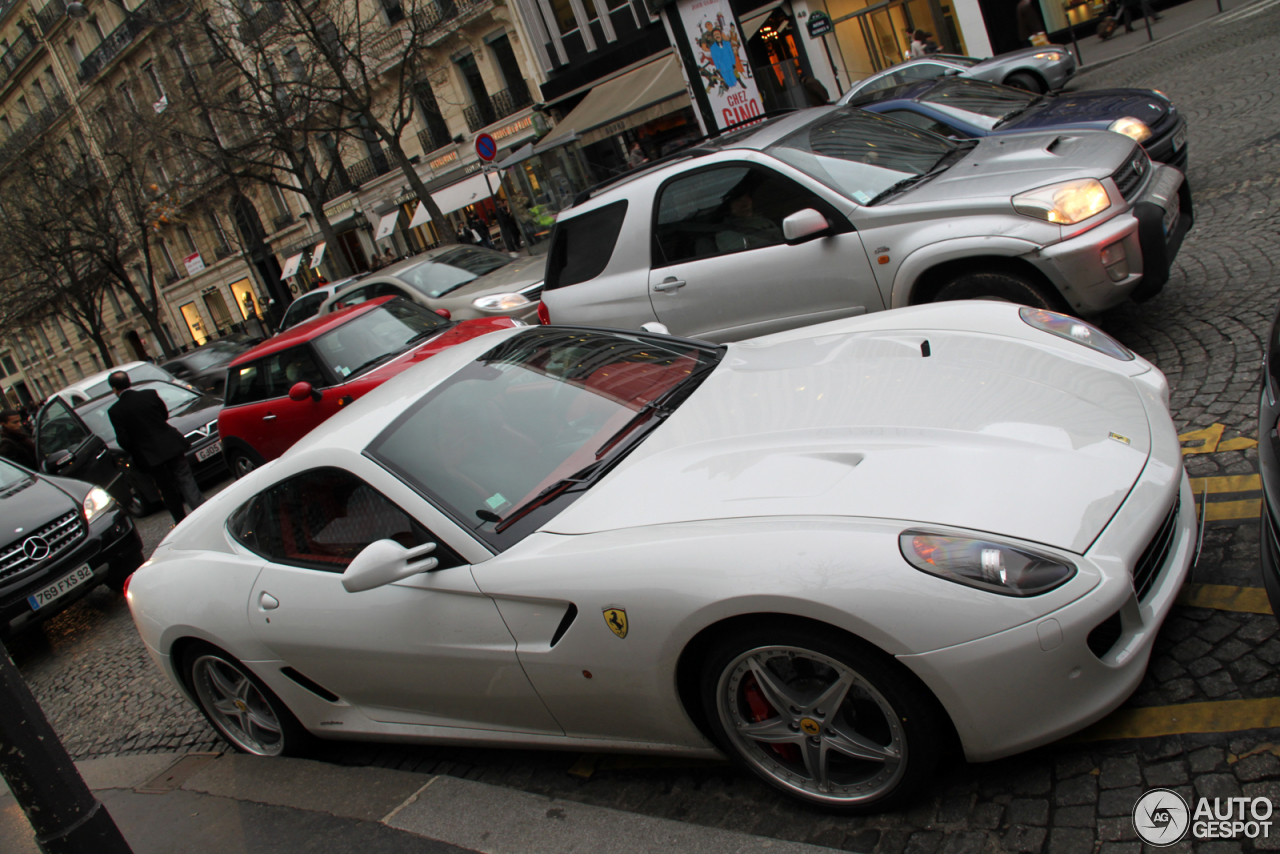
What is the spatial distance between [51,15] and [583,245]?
162 ft

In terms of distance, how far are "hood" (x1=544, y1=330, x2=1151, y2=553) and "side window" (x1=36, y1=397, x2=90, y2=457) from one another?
10659 mm

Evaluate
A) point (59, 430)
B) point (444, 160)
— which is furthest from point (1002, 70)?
point (444, 160)

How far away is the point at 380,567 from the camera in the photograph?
275cm

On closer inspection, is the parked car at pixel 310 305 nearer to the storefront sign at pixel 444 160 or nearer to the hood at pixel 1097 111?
the hood at pixel 1097 111

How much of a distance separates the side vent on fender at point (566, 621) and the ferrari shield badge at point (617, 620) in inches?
A: 4.5

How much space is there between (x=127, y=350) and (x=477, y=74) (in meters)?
33.8

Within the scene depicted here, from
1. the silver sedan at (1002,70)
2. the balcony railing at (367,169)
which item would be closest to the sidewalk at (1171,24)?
the silver sedan at (1002,70)

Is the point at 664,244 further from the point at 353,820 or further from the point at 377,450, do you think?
the point at 353,820

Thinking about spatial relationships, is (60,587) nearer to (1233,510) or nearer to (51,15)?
(1233,510)

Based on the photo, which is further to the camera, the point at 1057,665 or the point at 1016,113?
the point at 1016,113

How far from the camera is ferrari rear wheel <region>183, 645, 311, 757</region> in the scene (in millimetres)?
3781

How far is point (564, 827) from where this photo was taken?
9.14ft

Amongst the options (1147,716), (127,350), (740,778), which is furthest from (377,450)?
(127,350)

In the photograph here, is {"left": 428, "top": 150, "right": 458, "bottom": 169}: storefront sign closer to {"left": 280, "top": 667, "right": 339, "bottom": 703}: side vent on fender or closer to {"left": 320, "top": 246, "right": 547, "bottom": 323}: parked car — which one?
{"left": 320, "top": 246, "right": 547, "bottom": 323}: parked car
